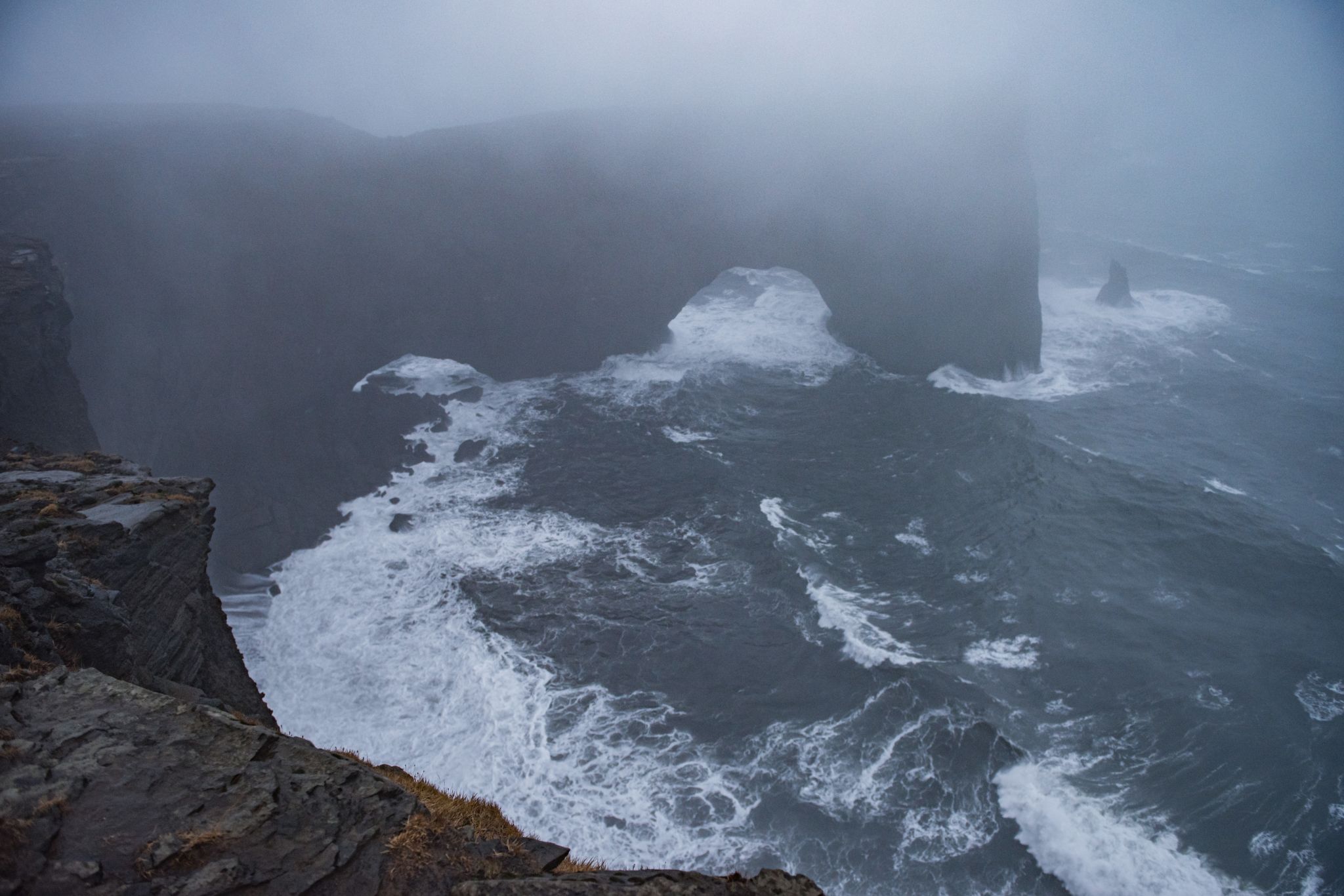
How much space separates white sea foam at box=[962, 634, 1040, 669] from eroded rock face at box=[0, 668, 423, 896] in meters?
24.0

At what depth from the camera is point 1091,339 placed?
2395 inches

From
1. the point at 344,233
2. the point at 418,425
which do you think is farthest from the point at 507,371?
the point at 344,233

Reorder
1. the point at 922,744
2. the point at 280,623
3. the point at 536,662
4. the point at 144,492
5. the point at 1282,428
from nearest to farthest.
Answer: the point at 144,492 → the point at 922,744 → the point at 536,662 → the point at 280,623 → the point at 1282,428

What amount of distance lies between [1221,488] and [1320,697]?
16242mm

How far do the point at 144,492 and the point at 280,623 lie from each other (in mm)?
14606

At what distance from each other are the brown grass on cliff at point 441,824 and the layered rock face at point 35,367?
30711 millimetres

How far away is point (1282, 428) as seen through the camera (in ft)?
153

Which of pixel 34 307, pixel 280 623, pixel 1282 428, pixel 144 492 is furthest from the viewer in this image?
pixel 1282 428

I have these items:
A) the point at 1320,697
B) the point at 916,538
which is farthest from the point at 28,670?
the point at 1320,697

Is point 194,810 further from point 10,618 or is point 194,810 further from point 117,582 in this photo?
point 117,582

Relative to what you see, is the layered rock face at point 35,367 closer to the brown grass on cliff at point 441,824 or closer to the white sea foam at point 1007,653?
the brown grass on cliff at point 441,824

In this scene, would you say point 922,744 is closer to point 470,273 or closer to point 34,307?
point 34,307

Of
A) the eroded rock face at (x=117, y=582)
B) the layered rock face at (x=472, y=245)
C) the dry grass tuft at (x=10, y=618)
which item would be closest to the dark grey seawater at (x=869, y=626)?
the layered rock face at (x=472, y=245)

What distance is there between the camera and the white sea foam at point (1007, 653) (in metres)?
27.8
